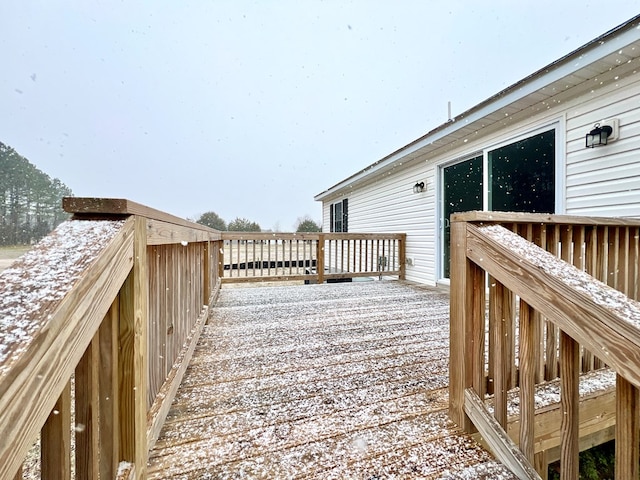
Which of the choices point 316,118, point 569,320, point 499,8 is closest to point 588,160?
point 569,320

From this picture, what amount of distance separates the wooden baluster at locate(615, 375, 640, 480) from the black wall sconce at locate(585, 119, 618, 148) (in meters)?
3.01

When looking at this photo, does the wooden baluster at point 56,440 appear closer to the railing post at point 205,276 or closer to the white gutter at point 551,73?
the railing post at point 205,276

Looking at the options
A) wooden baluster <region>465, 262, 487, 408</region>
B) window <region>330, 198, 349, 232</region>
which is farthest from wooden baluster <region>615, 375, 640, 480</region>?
window <region>330, 198, 349, 232</region>

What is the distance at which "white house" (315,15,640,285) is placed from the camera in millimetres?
2627

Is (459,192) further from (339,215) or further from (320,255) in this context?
(339,215)

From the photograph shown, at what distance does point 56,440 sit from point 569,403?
4.72ft

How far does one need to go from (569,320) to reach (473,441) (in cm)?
77

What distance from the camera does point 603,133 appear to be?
9.04 feet

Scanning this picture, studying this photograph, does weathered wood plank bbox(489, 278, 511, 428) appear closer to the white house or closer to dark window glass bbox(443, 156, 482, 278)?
the white house

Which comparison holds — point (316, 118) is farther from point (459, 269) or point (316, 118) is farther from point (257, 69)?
point (459, 269)

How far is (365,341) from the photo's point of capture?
8.09 ft

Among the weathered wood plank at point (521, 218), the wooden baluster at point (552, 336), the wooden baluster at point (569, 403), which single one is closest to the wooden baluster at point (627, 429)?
the wooden baluster at point (569, 403)

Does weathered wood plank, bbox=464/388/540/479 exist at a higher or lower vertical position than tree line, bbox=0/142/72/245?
lower

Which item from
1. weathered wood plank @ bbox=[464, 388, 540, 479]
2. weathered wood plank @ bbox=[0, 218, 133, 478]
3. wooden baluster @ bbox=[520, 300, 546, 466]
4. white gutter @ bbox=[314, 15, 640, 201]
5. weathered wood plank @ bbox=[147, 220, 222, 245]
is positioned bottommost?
weathered wood plank @ bbox=[464, 388, 540, 479]
